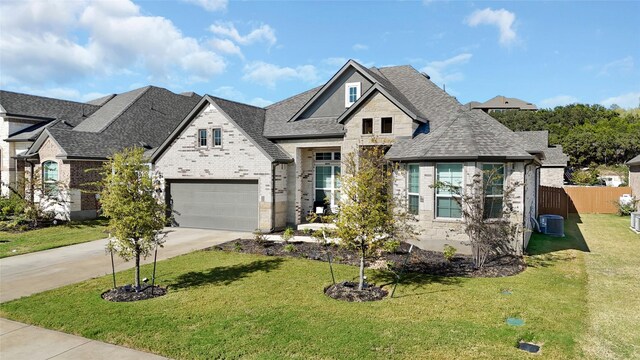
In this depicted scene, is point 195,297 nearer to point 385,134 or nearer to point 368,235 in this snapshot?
point 368,235

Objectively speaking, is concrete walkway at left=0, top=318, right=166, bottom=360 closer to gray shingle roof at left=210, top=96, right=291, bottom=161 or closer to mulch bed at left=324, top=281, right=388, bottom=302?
mulch bed at left=324, top=281, right=388, bottom=302

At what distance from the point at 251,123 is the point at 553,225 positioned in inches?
613

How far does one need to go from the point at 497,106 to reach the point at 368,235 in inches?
3873

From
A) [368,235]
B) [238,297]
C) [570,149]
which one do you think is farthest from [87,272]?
[570,149]

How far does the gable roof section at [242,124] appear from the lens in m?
18.1

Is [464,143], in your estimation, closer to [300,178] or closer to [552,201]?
[300,178]

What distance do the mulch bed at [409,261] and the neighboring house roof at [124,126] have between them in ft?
44.3

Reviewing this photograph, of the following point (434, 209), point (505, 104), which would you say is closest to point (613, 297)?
point (434, 209)

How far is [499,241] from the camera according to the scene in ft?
42.1

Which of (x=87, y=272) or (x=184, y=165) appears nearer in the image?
(x=87, y=272)

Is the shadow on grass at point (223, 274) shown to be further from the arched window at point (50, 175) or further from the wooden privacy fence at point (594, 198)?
the wooden privacy fence at point (594, 198)

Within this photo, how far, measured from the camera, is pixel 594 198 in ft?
91.7

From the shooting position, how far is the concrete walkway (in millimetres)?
6125

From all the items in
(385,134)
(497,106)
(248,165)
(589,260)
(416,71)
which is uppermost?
(497,106)
